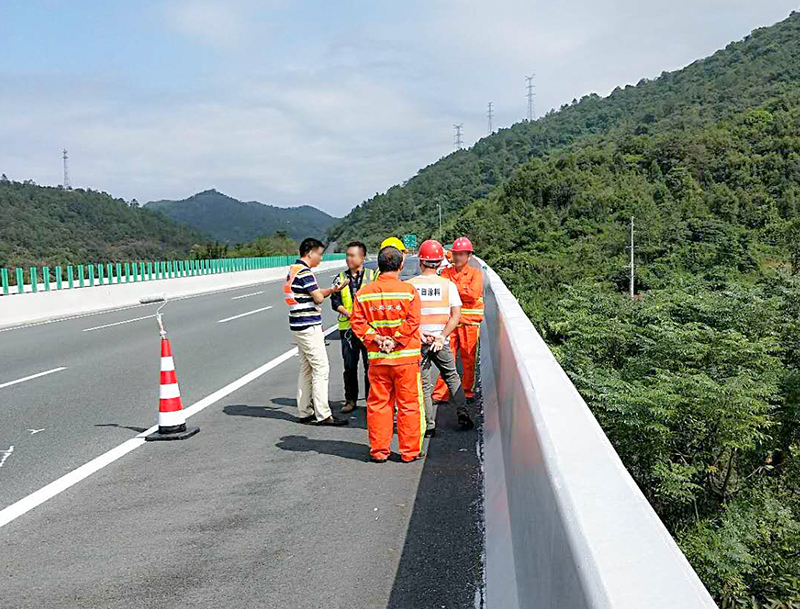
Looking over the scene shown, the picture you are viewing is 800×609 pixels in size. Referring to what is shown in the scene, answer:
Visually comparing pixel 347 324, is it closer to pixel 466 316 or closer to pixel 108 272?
pixel 466 316

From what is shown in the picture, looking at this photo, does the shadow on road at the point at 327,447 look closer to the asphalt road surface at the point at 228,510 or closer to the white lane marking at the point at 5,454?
the asphalt road surface at the point at 228,510

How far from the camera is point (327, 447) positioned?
7.02 m

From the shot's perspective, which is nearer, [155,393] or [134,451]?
[134,451]

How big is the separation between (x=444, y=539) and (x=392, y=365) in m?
1.97

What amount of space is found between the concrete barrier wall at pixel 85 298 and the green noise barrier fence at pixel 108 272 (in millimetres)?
1313

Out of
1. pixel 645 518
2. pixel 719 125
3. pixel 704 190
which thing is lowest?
pixel 645 518

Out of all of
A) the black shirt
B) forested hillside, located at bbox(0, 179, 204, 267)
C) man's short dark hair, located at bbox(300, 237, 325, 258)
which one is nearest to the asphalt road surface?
the black shirt

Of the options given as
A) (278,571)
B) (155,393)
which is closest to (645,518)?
(278,571)

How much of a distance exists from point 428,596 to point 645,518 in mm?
2150

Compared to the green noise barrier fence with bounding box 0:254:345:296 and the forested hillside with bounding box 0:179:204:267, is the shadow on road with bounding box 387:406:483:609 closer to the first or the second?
the green noise barrier fence with bounding box 0:254:345:296

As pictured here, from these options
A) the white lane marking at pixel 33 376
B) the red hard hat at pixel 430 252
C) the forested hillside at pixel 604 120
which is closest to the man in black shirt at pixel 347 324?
the red hard hat at pixel 430 252

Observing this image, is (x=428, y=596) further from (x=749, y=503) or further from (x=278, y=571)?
(x=749, y=503)

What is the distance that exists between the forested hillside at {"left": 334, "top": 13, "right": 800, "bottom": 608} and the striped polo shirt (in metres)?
3.04

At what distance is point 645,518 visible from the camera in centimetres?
213
